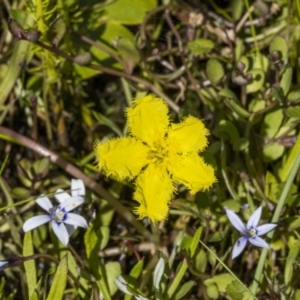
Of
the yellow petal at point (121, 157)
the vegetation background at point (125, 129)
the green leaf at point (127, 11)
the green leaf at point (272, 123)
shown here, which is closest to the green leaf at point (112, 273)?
the vegetation background at point (125, 129)

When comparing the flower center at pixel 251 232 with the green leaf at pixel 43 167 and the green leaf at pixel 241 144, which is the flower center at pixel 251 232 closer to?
the green leaf at pixel 241 144

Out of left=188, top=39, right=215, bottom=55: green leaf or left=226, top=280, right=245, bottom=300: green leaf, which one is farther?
left=188, top=39, right=215, bottom=55: green leaf

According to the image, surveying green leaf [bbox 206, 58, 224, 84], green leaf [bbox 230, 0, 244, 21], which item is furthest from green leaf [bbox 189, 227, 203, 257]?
green leaf [bbox 230, 0, 244, 21]

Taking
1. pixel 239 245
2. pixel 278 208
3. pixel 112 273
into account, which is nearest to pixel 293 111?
pixel 278 208

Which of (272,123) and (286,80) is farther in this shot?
(272,123)

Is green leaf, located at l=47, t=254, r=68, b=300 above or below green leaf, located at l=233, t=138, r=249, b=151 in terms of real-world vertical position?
below

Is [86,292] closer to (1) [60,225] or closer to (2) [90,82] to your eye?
(1) [60,225]

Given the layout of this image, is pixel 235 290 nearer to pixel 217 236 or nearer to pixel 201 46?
pixel 217 236

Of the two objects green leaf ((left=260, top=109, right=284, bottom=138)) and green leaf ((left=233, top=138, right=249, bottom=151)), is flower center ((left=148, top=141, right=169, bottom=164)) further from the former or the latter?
green leaf ((left=260, top=109, right=284, bottom=138))
